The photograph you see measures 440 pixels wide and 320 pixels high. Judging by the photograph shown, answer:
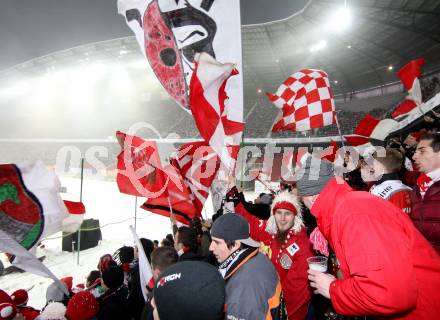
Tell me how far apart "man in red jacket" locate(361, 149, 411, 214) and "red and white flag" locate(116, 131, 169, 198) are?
2431 mm

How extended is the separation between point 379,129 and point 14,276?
305 inches

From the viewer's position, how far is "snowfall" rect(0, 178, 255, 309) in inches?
205

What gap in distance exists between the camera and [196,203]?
3631 millimetres

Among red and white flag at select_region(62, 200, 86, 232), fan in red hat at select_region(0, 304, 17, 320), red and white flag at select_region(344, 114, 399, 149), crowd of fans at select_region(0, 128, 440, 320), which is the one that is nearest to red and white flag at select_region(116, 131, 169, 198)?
crowd of fans at select_region(0, 128, 440, 320)

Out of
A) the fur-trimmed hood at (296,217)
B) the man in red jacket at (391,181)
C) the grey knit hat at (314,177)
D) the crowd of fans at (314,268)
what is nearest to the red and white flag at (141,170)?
the crowd of fans at (314,268)

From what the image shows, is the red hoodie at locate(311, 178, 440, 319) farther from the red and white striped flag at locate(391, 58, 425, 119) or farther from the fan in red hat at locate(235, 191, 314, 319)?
the red and white striped flag at locate(391, 58, 425, 119)

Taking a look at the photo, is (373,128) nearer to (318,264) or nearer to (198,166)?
(198,166)

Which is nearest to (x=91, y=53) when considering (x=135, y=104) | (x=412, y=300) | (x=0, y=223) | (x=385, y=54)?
(x=135, y=104)

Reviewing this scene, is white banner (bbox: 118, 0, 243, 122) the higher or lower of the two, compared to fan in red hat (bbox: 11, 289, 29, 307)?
higher

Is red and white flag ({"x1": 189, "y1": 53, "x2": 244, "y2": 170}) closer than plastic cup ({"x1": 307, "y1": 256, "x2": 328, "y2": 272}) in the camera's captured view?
No

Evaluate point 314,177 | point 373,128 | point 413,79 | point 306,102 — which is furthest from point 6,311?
point 413,79

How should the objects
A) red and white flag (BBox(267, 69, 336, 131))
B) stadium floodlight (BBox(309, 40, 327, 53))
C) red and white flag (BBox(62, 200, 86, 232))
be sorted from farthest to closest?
stadium floodlight (BBox(309, 40, 327, 53)) → red and white flag (BBox(267, 69, 336, 131)) → red and white flag (BBox(62, 200, 86, 232))

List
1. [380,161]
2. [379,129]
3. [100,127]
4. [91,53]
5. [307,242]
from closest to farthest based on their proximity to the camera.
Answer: [307,242] < [380,161] < [379,129] < [91,53] < [100,127]

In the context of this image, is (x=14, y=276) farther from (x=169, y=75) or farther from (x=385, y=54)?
(x=385, y=54)
